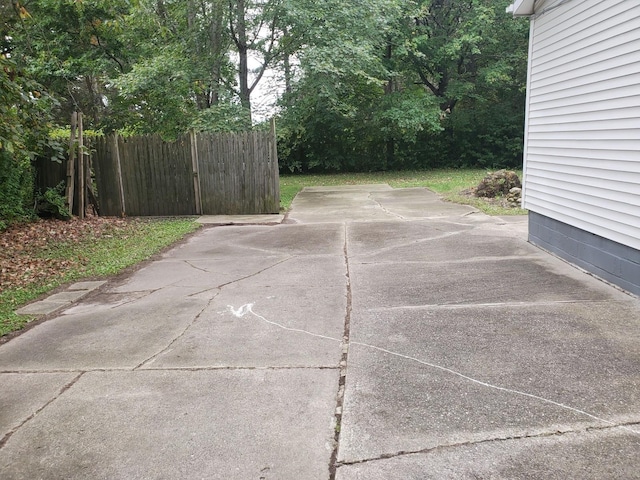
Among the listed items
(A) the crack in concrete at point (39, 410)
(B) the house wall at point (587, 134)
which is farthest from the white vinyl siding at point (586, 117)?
(A) the crack in concrete at point (39, 410)

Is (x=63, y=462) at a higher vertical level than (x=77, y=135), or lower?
lower

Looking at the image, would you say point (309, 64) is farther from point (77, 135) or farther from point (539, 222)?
point (539, 222)

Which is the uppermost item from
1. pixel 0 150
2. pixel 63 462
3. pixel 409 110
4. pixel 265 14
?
pixel 265 14

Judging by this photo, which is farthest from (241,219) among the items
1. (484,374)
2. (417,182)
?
(417,182)

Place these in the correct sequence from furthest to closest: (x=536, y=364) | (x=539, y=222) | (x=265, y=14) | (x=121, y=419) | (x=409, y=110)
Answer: (x=409, y=110) → (x=265, y=14) → (x=539, y=222) → (x=536, y=364) → (x=121, y=419)

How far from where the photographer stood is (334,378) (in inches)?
141

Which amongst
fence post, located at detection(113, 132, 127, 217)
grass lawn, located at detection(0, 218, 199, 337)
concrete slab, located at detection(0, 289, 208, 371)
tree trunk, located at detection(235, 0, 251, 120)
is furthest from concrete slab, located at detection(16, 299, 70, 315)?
tree trunk, located at detection(235, 0, 251, 120)

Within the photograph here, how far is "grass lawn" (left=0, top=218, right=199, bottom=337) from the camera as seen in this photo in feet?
20.3

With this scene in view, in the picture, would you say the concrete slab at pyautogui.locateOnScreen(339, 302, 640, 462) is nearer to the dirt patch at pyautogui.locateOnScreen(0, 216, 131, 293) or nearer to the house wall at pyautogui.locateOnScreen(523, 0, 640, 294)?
the house wall at pyautogui.locateOnScreen(523, 0, 640, 294)

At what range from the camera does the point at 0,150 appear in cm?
907

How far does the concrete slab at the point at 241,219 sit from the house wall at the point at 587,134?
204 inches

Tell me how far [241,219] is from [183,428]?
829 centimetres

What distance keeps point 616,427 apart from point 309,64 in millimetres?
11759

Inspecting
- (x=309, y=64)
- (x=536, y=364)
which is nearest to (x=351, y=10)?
(x=309, y=64)
